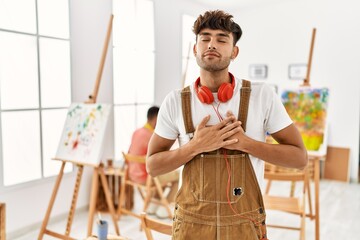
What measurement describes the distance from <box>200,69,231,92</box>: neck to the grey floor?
218cm

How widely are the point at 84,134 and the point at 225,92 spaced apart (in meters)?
1.92

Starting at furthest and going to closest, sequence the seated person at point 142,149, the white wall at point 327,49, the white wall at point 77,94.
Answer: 1. the white wall at point 327,49
2. the seated person at point 142,149
3. the white wall at point 77,94

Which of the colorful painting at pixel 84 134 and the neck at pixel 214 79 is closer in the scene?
the neck at pixel 214 79

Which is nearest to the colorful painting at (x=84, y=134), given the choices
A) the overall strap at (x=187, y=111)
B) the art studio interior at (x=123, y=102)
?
the art studio interior at (x=123, y=102)

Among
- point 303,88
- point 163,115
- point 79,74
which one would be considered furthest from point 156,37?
point 163,115

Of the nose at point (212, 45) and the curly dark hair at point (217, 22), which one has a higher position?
the curly dark hair at point (217, 22)

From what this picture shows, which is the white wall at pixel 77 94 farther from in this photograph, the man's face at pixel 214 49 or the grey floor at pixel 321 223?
the man's face at pixel 214 49

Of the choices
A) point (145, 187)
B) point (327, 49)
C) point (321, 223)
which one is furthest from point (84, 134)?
point (327, 49)

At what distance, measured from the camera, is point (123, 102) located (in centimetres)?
441

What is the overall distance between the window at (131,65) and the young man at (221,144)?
10.1ft

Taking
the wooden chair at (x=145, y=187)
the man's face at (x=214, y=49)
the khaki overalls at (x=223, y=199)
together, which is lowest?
the wooden chair at (x=145, y=187)

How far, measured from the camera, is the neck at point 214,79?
131cm

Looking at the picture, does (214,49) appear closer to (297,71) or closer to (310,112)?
(310,112)

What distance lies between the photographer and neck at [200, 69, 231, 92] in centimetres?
131
